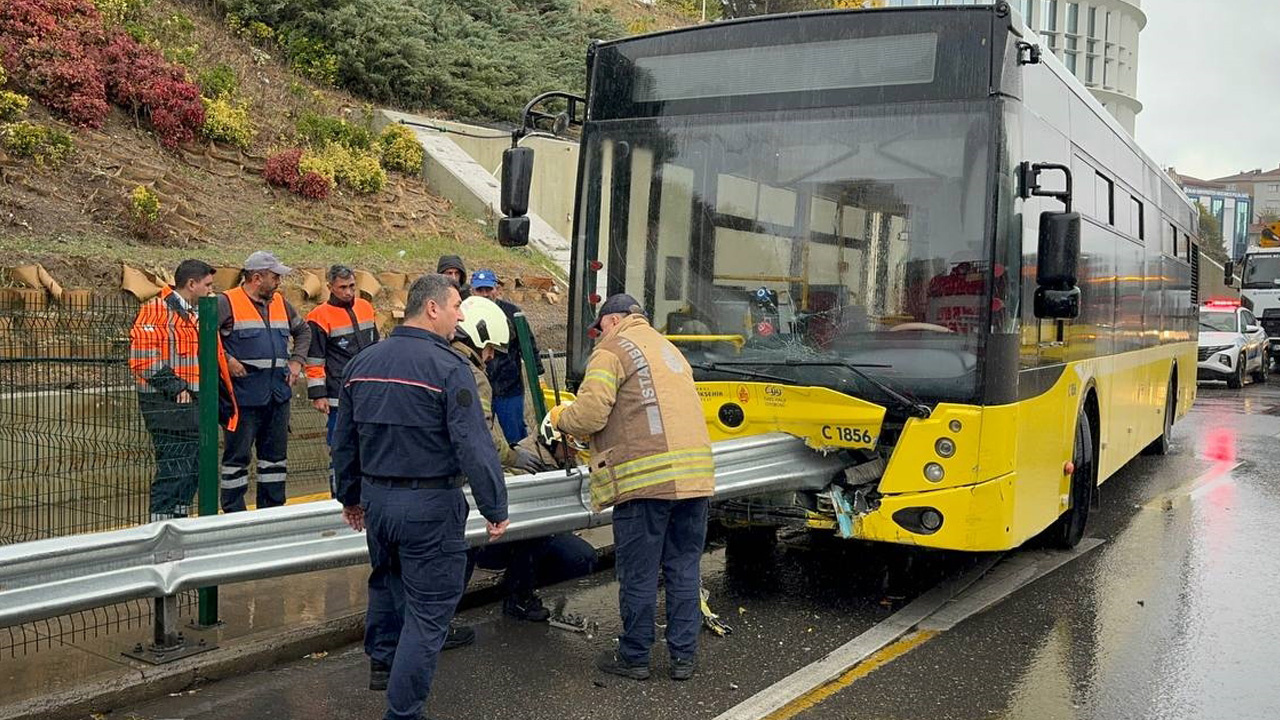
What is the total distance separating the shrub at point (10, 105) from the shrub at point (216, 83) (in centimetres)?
294

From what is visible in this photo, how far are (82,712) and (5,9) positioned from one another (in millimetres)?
10328

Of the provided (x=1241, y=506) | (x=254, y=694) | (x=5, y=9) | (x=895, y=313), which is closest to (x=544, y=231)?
(x=5, y=9)

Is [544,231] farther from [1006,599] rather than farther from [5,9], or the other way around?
[1006,599]

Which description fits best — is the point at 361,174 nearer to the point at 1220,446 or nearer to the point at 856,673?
the point at 856,673

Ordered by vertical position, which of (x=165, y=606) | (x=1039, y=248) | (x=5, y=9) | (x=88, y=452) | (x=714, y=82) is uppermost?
(x=5, y=9)

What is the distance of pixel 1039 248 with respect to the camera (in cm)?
664

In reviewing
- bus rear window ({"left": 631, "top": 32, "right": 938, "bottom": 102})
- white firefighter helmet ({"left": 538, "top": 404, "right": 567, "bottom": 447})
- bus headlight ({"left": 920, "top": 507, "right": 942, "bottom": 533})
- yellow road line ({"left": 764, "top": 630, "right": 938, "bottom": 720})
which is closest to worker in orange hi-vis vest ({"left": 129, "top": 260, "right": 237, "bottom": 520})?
white firefighter helmet ({"left": 538, "top": 404, "right": 567, "bottom": 447})

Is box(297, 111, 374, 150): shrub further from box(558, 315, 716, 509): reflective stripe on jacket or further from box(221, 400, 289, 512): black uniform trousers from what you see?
box(558, 315, 716, 509): reflective stripe on jacket

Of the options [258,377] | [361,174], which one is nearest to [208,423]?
[258,377]

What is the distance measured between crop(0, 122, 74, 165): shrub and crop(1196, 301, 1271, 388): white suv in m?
21.0

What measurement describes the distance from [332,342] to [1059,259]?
4.75m

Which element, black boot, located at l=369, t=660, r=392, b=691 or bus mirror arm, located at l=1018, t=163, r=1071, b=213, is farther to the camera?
bus mirror arm, located at l=1018, t=163, r=1071, b=213

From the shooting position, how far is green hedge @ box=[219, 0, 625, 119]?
730 inches

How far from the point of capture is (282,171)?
1436 centimetres
